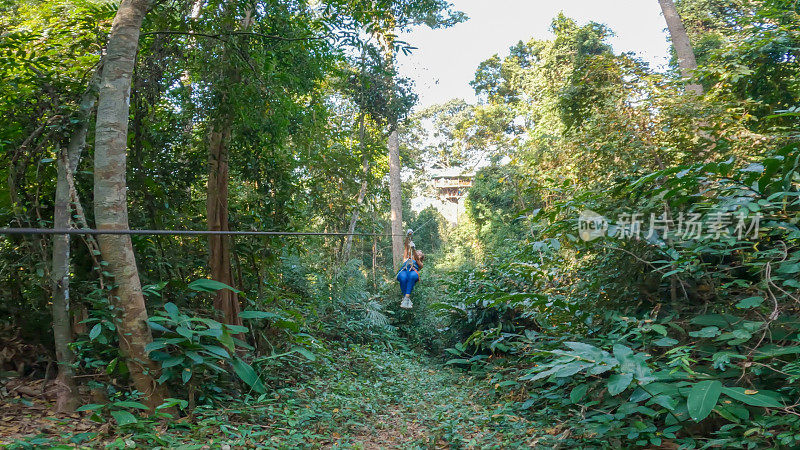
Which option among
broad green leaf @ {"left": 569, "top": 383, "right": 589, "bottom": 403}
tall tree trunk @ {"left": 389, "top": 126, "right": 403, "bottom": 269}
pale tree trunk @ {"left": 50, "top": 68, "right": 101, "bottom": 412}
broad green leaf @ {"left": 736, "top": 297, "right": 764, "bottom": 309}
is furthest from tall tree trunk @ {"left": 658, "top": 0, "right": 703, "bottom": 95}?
pale tree trunk @ {"left": 50, "top": 68, "right": 101, "bottom": 412}

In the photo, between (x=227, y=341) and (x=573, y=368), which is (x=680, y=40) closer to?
(x=573, y=368)

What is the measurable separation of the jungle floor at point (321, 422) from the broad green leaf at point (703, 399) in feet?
3.62

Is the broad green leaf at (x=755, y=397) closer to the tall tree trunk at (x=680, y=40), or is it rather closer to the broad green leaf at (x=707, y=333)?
the broad green leaf at (x=707, y=333)

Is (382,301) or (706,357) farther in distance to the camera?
(382,301)

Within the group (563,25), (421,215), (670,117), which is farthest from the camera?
(421,215)

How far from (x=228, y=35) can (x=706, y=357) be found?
4.28 meters

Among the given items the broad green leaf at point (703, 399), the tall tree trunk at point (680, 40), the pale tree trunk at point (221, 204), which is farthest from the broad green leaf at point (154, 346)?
the tall tree trunk at point (680, 40)

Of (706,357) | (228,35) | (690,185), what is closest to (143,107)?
(228,35)

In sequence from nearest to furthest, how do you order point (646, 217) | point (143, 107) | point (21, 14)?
point (646, 217)
point (143, 107)
point (21, 14)

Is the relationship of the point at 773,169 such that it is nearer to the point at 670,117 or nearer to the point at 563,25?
the point at 670,117

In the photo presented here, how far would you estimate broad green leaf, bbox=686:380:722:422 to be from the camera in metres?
2.30

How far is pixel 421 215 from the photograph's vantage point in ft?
79.4

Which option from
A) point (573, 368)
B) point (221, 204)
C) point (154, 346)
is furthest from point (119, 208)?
point (573, 368)

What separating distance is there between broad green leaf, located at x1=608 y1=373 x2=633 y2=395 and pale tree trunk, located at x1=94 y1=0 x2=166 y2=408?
2.84m
